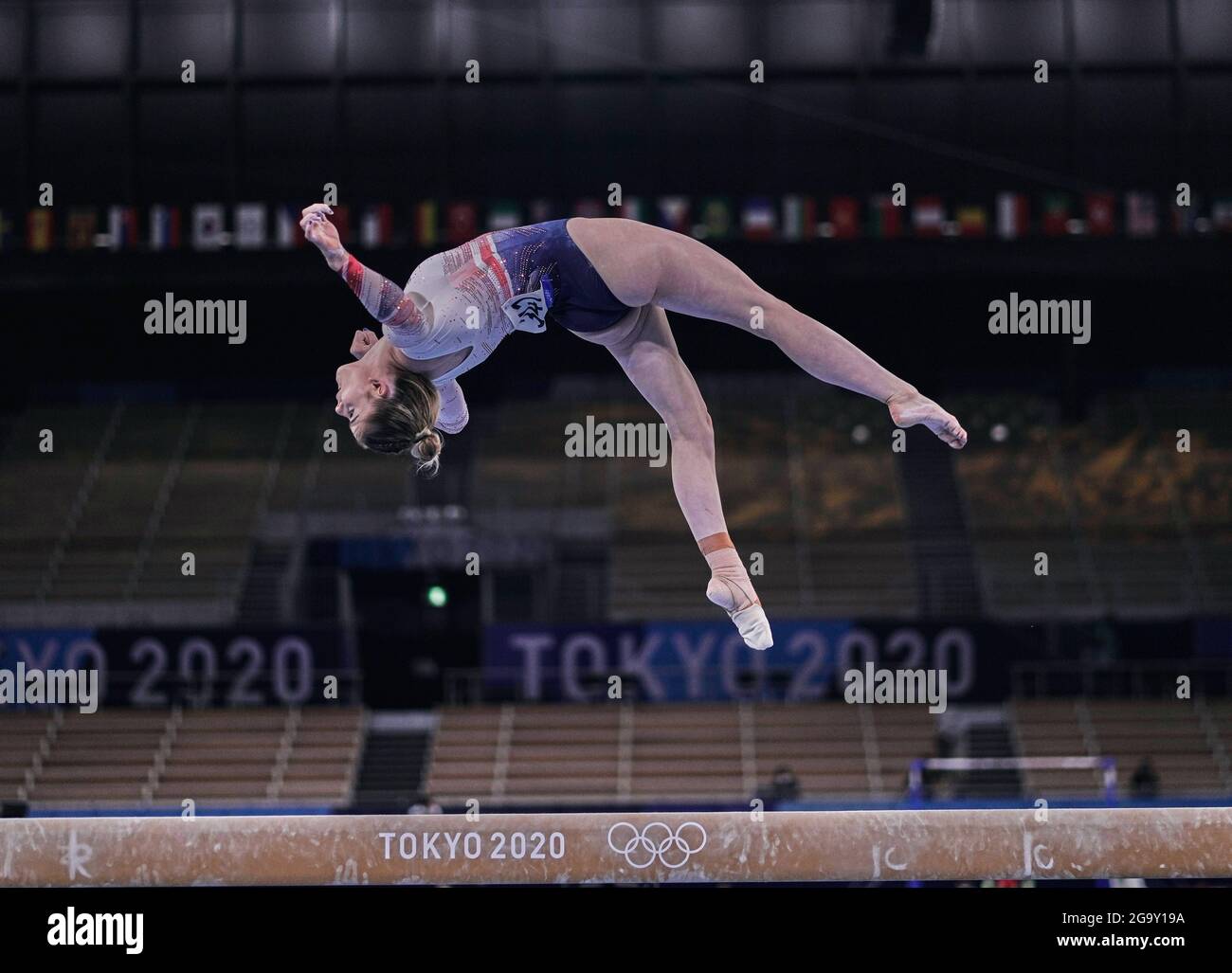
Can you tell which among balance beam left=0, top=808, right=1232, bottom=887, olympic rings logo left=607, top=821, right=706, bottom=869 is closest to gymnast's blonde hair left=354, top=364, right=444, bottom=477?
balance beam left=0, top=808, right=1232, bottom=887

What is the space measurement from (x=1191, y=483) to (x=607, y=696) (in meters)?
4.93

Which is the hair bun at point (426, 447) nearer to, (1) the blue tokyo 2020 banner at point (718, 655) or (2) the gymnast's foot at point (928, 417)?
(2) the gymnast's foot at point (928, 417)

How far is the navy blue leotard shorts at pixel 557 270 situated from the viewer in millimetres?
5883

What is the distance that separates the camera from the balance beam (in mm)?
6008

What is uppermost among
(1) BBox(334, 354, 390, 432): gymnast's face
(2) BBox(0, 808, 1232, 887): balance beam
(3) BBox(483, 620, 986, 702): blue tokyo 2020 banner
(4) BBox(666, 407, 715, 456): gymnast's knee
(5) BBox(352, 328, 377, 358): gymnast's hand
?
(5) BBox(352, 328, 377, 358): gymnast's hand

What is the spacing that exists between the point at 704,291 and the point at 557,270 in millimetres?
560

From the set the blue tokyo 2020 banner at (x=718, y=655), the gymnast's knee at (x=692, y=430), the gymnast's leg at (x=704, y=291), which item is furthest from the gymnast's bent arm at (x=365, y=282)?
the blue tokyo 2020 banner at (x=718, y=655)

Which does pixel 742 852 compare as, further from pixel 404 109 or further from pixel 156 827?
pixel 404 109

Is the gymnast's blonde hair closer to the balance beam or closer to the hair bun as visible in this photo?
the hair bun

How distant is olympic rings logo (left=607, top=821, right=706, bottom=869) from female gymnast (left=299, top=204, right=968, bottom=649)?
0.81 metres

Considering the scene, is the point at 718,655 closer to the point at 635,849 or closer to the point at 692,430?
the point at 635,849

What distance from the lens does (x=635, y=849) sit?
20.1ft

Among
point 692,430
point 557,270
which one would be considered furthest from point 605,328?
point 692,430

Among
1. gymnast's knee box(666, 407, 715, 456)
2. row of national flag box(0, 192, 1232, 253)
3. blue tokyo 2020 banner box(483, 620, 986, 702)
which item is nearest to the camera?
gymnast's knee box(666, 407, 715, 456)
